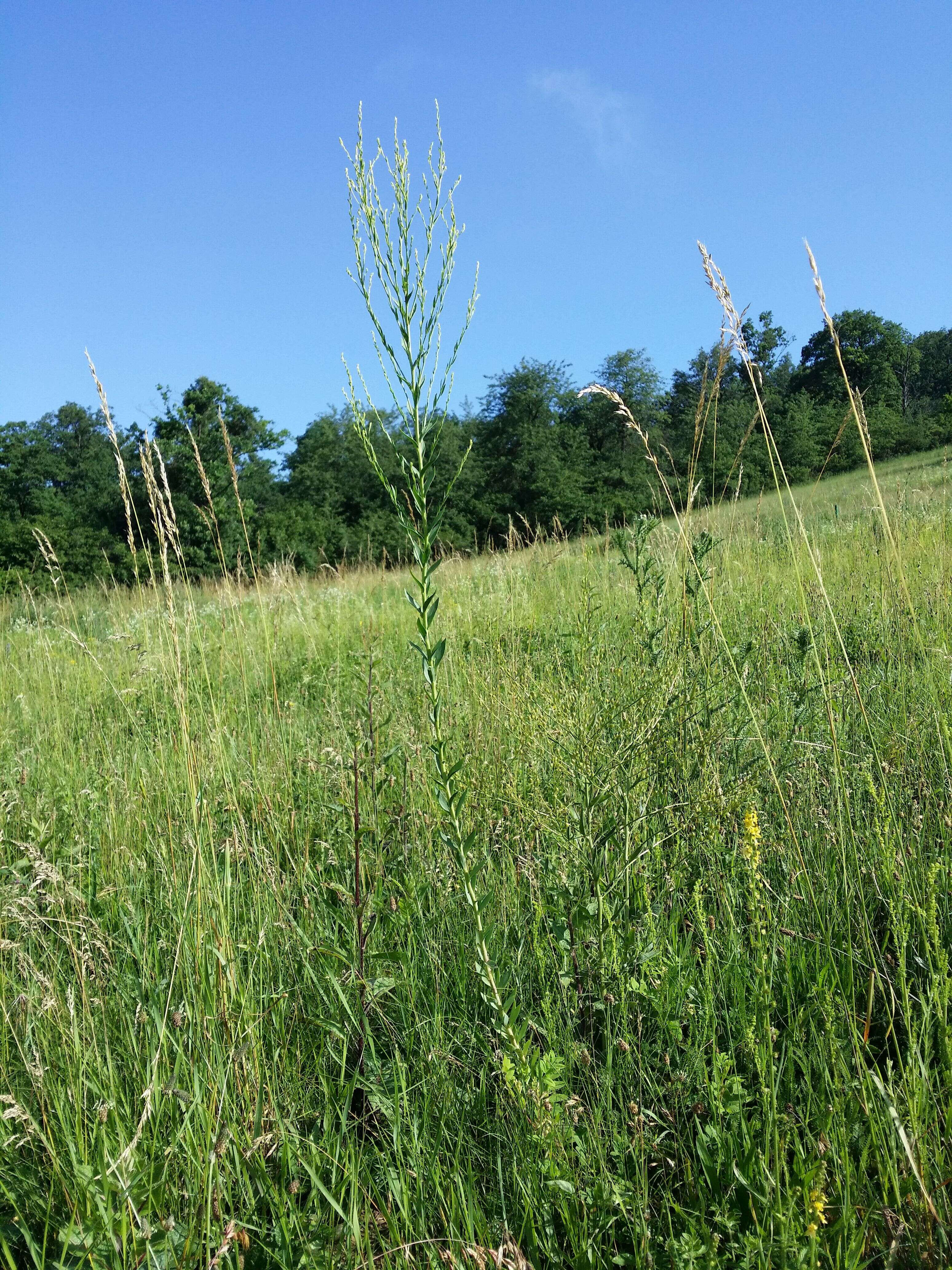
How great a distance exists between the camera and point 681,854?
1848 mm

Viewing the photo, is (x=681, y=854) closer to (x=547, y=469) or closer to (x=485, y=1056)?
(x=485, y=1056)

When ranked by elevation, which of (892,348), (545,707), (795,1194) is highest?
(892,348)

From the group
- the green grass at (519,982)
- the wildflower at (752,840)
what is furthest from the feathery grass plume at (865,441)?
the wildflower at (752,840)

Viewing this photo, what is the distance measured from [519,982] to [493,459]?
1740 inches

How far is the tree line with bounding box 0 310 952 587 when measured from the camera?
8469mm

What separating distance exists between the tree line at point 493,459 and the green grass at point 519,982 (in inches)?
36.5

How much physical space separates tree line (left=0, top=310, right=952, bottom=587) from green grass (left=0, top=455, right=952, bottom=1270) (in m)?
0.93

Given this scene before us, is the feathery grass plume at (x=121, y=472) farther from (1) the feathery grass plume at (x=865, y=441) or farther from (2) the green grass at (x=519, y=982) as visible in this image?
(1) the feathery grass plume at (x=865, y=441)

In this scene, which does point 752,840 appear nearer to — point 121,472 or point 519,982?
point 519,982

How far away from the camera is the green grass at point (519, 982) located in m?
1.10

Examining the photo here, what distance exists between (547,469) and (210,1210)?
41376 millimetres

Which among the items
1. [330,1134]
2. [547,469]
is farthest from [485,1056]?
[547,469]

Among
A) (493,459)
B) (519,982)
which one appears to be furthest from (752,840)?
(493,459)

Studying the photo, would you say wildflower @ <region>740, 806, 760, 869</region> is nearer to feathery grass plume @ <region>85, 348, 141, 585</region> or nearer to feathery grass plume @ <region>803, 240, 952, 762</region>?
feathery grass plume @ <region>803, 240, 952, 762</region>
